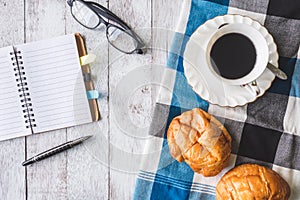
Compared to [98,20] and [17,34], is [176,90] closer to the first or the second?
[98,20]

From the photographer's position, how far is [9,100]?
0.97 m

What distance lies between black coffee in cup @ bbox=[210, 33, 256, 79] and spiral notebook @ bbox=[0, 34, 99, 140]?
0.85 ft

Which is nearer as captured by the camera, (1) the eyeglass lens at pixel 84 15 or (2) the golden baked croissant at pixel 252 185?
(2) the golden baked croissant at pixel 252 185

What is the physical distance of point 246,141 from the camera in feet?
3.03

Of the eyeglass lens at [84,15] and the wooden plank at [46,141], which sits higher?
the eyeglass lens at [84,15]

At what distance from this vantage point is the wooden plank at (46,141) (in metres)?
0.97

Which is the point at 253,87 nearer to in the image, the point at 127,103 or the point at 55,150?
the point at 127,103

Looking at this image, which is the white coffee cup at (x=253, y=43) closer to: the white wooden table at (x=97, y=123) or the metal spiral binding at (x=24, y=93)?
the white wooden table at (x=97, y=123)

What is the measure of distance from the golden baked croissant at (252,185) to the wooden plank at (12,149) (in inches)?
14.7

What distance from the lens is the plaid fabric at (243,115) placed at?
3.02 ft

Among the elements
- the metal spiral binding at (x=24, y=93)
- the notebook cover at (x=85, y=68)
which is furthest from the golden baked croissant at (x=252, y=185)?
the metal spiral binding at (x=24, y=93)

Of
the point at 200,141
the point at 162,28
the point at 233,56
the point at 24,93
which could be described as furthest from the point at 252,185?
the point at 24,93

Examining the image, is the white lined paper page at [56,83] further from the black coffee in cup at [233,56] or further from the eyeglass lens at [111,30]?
the black coffee in cup at [233,56]

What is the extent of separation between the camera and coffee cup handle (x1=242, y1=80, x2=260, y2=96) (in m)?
0.88
